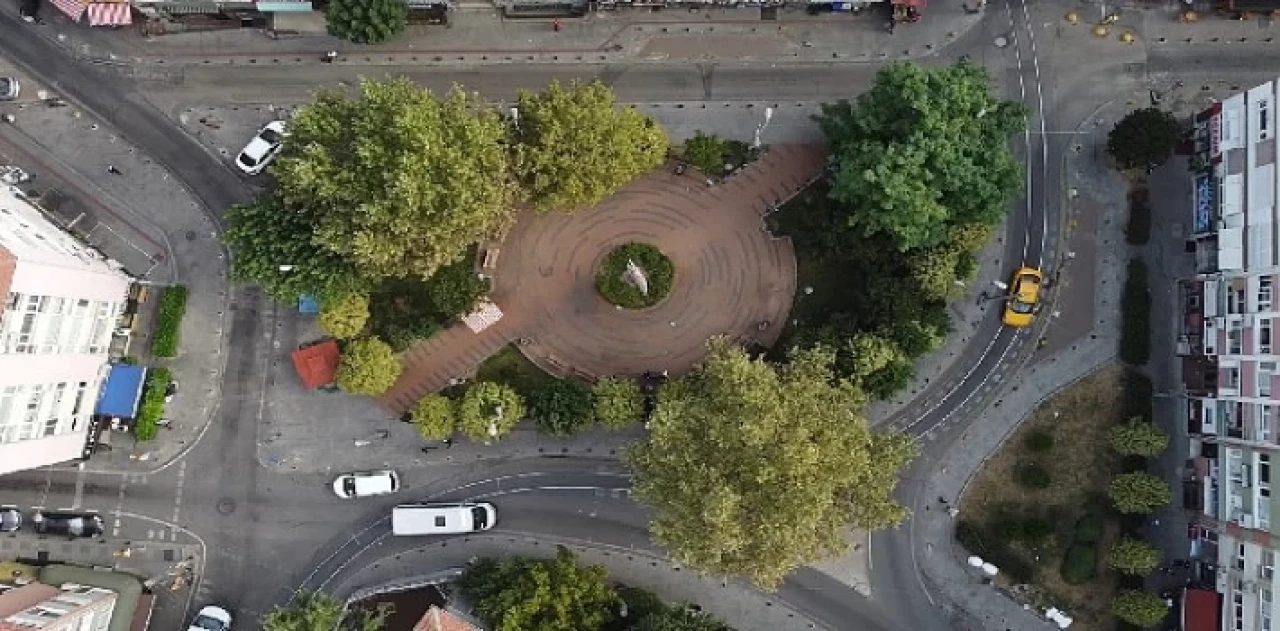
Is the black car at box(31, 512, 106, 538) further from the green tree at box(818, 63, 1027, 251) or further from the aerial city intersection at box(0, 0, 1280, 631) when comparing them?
the green tree at box(818, 63, 1027, 251)

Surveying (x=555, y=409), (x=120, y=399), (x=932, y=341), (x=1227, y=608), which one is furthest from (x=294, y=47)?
(x=1227, y=608)

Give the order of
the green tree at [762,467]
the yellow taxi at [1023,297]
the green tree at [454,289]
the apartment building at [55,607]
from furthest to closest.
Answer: the yellow taxi at [1023,297], the green tree at [454,289], the apartment building at [55,607], the green tree at [762,467]

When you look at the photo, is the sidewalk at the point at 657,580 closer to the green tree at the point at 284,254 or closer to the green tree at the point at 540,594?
the green tree at the point at 540,594

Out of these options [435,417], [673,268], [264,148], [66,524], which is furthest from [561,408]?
[66,524]

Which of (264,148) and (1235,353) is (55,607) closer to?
(264,148)

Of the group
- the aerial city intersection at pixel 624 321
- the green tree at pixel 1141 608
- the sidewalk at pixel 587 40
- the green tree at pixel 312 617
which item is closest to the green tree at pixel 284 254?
the aerial city intersection at pixel 624 321

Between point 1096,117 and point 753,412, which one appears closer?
Answer: point 753,412

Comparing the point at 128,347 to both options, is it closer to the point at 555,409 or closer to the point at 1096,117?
the point at 555,409
